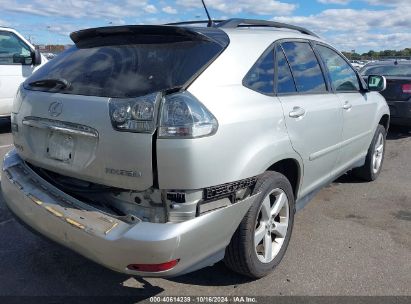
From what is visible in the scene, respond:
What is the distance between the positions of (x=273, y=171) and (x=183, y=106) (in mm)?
995

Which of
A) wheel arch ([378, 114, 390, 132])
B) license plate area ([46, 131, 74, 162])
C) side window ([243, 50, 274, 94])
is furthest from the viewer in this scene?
wheel arch ([378, 114, 390, 132])

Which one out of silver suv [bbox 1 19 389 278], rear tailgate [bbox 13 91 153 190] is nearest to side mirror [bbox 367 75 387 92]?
silver suv [bbox 1 19 389 278]

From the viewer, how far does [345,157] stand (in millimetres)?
4465

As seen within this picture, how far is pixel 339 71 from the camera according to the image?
4.48m

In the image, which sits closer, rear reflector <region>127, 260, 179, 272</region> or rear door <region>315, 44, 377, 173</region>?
rear reflector <region>127, 260, 179, 272</region>

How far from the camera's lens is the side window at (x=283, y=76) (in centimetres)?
330

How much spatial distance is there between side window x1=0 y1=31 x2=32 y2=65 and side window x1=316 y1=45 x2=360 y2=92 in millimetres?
6101

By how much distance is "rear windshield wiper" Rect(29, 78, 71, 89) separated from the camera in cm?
286

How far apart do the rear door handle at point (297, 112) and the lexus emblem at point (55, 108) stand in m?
1.57

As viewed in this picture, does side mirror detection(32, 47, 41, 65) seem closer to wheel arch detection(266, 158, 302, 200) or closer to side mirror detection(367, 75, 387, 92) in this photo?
side mirror detection(367, 75, 387, 92)

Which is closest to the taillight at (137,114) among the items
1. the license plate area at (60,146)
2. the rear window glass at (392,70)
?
the license plate area at (60,146)

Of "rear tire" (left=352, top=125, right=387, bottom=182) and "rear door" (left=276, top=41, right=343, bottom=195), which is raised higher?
"rear door" (left=276, top=41, right=343, bottom=195)

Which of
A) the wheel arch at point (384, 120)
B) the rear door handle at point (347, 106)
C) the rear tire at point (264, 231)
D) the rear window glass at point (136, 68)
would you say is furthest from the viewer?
the wheel arch at point (384, 120)

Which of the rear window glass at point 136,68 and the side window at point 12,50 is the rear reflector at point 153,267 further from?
the side window at point 12,50
